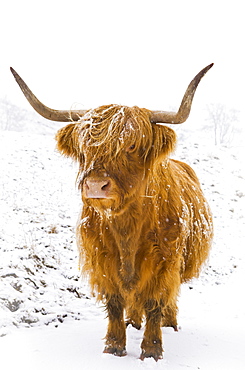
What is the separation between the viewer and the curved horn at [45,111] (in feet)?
10.2

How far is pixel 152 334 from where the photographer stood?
3.31 metres

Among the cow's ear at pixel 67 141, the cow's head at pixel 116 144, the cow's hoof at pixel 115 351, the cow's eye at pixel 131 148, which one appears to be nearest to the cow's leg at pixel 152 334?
the cow's hoof at pixel 115 351

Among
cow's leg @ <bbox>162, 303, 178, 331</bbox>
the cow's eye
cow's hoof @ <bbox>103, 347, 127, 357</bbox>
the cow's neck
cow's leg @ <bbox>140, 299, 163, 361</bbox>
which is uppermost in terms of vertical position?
the cow's eye

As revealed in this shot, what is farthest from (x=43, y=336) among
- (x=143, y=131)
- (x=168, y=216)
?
(x=143, y=131)

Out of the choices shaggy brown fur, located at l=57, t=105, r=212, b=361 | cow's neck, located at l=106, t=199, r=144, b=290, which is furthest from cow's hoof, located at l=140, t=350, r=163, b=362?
cow's neck, located at l=106, t=199, r=144, b=290

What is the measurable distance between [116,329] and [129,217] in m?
1.04

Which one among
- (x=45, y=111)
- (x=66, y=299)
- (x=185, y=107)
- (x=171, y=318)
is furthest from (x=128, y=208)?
(x=66, y=299)

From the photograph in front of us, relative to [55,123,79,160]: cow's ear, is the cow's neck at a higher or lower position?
lower

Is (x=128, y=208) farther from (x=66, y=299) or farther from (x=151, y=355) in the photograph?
(x=66, y=299)

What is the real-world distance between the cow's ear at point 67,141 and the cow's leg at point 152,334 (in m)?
1.37

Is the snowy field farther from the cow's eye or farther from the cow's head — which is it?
the cow's eye

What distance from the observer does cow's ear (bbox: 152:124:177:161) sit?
118 inches

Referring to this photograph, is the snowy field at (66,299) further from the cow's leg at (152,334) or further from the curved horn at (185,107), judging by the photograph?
the curved horn at (185,107)

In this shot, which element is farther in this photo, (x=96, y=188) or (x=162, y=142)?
(x=162, y=142)
